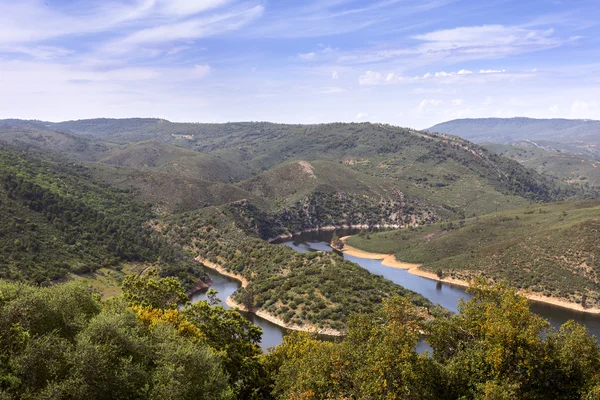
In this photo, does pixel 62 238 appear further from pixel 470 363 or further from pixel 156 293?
pixel 470 363

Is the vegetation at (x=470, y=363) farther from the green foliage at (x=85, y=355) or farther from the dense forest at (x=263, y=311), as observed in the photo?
the green foliage at (x=85, y=355)

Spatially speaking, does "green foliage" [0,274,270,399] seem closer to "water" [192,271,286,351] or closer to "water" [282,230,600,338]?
"water" [192,271,286,351]

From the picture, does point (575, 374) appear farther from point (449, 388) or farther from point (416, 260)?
point (416, 260)

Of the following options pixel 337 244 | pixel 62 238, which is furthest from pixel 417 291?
pixel 62 238

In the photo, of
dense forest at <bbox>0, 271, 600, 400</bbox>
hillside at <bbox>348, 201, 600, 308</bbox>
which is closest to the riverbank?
dense forest at <bbox>0, 271, 600, 400</bbox>

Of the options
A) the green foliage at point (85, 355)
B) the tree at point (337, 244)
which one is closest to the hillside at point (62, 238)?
the green foliage at point (85, 355)
